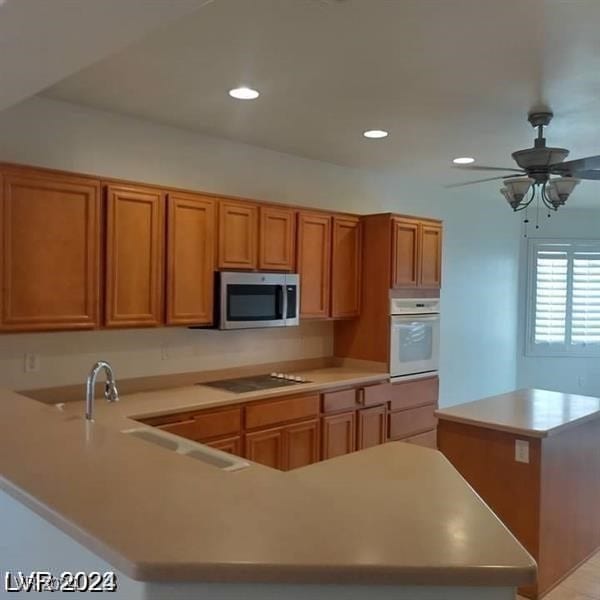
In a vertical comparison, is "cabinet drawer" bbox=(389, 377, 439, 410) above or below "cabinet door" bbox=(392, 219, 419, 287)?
below

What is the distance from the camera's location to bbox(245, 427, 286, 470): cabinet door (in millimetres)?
3695

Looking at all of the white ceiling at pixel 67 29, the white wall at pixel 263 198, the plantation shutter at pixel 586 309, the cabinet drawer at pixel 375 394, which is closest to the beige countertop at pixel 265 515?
the white ceiling at pixel 67 29

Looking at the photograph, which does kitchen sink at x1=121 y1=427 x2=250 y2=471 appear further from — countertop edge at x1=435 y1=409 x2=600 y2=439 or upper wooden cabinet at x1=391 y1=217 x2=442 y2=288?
upper wooden cabinet at x1=391 y1=217 x2=442 y2=288

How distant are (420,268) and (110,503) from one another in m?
3.98

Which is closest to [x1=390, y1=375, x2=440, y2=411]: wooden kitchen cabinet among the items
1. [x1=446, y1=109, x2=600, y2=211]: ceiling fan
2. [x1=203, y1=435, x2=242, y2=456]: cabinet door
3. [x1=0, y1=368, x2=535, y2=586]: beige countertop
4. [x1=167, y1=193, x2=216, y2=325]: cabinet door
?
[x1=203, y1=435, x2=242, y2=456]: cabinet door

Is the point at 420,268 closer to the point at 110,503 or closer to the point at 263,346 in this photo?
the point at 263,346

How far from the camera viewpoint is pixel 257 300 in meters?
4.04

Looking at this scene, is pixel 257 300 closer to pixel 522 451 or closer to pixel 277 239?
pixel 277 239

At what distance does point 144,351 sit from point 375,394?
5.98 feet

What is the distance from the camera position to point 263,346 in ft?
14.9

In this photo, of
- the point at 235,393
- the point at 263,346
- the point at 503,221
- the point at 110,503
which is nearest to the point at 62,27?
the point at 110,503

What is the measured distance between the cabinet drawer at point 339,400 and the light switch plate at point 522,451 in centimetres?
147

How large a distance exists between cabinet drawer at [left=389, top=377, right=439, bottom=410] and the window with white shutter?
2845mm

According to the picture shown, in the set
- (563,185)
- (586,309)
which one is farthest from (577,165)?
(586,309)
